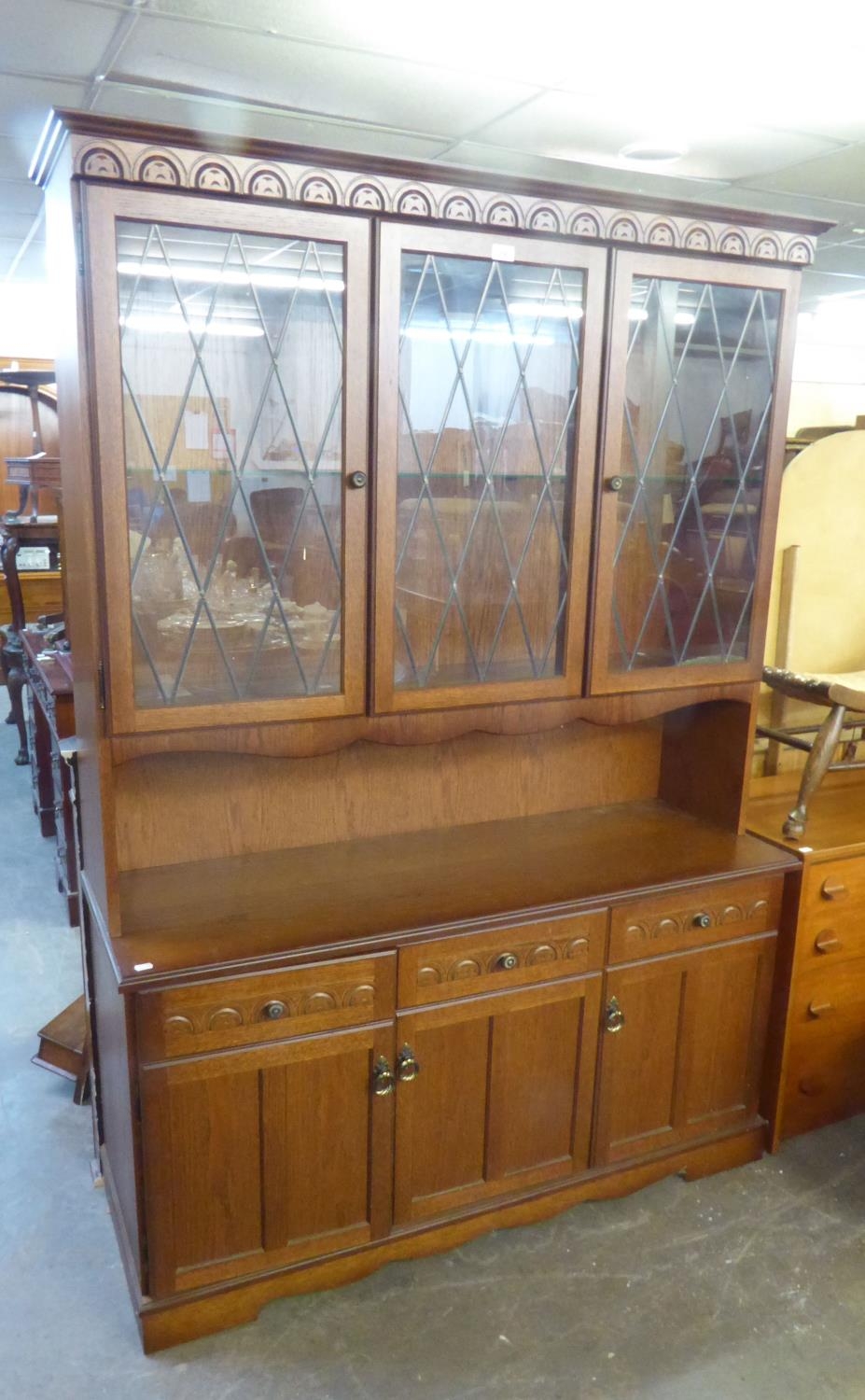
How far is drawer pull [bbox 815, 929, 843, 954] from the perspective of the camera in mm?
2201

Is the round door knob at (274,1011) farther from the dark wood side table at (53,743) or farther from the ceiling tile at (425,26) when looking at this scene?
the ceiling tile at (425,26)

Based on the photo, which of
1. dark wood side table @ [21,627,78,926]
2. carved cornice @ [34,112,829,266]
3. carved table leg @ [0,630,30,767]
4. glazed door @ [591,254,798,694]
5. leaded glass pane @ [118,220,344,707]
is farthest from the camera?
carved table leg @ [0,630,30,767]

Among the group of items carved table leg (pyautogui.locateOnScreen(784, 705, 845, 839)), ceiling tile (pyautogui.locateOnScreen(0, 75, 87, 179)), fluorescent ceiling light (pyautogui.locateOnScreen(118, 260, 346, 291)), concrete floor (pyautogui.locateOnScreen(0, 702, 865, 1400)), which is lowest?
concrete floor (pyautogui.locateOnScreen(0, 702, 865, 1400))

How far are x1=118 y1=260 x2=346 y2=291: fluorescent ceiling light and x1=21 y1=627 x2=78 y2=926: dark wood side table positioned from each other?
52.0 inches

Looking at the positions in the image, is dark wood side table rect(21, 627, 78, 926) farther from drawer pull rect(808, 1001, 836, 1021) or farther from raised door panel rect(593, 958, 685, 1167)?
drawer pull rect(808, 1001, 836, 1021)

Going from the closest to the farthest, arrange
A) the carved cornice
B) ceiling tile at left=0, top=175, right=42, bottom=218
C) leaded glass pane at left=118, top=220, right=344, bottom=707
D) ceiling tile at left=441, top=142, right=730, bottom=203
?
the carved cornice < leaded glass pane at left=118, top=220, right=344, bottom=707 < ceiling tile at left=441, top=142, right=730, bottom=203 < ceiling tile at left=0, top=175, right=42, bottom=218

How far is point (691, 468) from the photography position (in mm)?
1998

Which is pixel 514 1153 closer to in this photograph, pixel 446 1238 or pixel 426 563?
pixel 446 1238

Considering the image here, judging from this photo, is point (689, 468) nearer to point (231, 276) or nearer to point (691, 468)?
point (691, 468)

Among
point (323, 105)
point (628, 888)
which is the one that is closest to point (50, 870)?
point (628, 888)

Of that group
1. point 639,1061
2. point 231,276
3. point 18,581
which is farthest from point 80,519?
point 18,581

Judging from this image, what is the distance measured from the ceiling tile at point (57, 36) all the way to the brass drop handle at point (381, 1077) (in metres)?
2.66

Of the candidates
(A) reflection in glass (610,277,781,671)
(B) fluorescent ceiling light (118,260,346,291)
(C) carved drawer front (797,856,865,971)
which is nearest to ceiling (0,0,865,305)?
(A) reflection in glass (610,277,781,671)

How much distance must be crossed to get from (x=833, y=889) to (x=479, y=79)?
2555 mm
